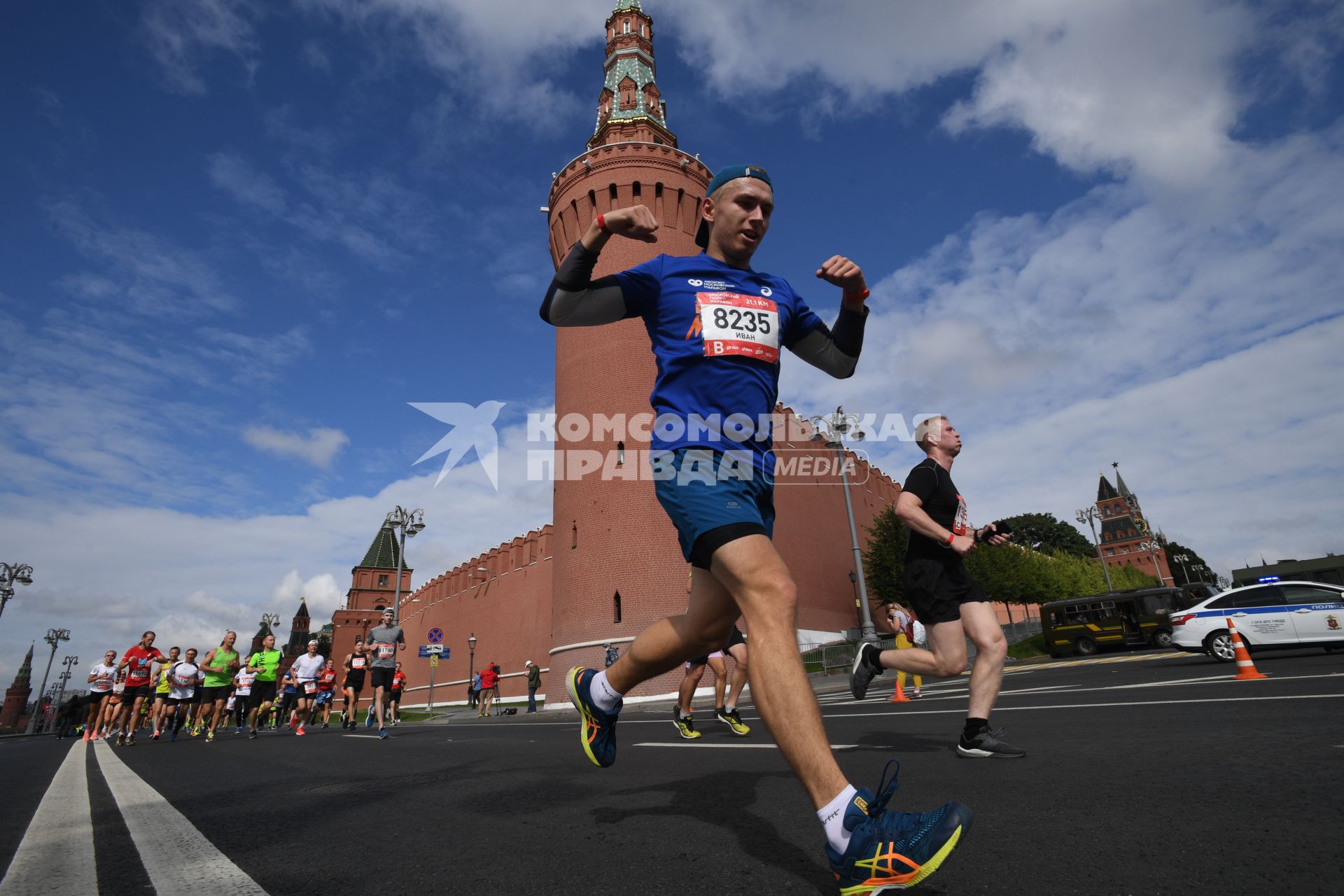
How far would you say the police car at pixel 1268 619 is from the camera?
33.3ft

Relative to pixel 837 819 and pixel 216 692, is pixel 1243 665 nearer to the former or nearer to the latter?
pixel 837 819

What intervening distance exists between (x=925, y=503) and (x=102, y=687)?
51.2 ft

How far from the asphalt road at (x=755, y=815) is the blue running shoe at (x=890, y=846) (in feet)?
0.35

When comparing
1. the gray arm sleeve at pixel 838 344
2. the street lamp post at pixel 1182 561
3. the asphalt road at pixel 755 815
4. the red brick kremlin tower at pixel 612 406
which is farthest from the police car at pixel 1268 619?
the street lamp post at pixel 1182 561

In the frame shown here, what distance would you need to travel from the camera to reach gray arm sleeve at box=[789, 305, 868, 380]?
2.70 metres

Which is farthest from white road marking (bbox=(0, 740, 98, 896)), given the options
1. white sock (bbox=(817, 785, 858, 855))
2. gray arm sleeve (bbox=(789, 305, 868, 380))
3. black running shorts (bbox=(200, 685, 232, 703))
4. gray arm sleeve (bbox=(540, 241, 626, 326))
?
black running shorts (bbox=(200, 685, 232, 703))

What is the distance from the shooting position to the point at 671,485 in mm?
2148

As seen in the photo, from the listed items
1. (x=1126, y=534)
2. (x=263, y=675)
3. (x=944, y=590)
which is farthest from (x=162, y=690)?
(x=1126, y=534)

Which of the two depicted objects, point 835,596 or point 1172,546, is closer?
point 835,596

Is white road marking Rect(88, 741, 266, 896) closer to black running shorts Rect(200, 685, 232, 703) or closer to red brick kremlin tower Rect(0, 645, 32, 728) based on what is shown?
black running shorts Rect(200, 685, 232, 703)

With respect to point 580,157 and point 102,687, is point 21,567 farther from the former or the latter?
point 580,157

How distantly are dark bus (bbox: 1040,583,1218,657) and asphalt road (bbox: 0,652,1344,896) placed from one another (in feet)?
62.1

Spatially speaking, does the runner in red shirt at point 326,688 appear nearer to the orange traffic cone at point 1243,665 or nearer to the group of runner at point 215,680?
the group of runner at point 215,680

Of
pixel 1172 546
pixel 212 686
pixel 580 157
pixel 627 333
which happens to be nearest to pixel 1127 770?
pixel 212 686
